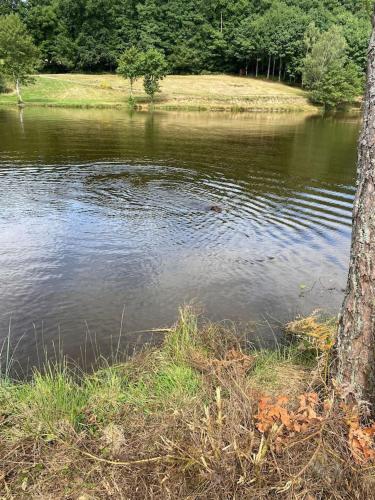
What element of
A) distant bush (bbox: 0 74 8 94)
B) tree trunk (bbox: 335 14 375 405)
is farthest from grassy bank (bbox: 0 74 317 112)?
tree trunk (bbox: 335 14 375 405)

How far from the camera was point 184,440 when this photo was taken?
3.94 metres

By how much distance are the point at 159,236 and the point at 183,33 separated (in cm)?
9867

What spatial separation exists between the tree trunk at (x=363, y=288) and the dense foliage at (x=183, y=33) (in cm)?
9466

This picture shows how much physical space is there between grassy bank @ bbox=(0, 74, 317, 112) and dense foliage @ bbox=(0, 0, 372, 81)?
411 inches

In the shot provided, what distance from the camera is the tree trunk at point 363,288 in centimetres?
395

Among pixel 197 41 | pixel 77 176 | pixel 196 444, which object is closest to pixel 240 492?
pixel 196 444

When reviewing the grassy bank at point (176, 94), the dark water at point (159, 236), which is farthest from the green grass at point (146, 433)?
the grassy bank at point (176, 94)

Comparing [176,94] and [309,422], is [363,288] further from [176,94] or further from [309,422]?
[176,94]

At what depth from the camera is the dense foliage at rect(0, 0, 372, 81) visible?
89.6 meters

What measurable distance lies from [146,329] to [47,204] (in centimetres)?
988

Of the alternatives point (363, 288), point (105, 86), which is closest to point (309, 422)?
point (363, 288)

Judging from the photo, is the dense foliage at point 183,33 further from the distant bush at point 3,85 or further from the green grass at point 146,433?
the green grass at point 146,433

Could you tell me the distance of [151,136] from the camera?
33719 mm

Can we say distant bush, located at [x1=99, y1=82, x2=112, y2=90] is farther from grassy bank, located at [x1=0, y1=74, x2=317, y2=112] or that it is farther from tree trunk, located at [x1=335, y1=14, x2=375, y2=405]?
tree trunk, located at [x1=335, y1=14, x2=375, y2=405]
